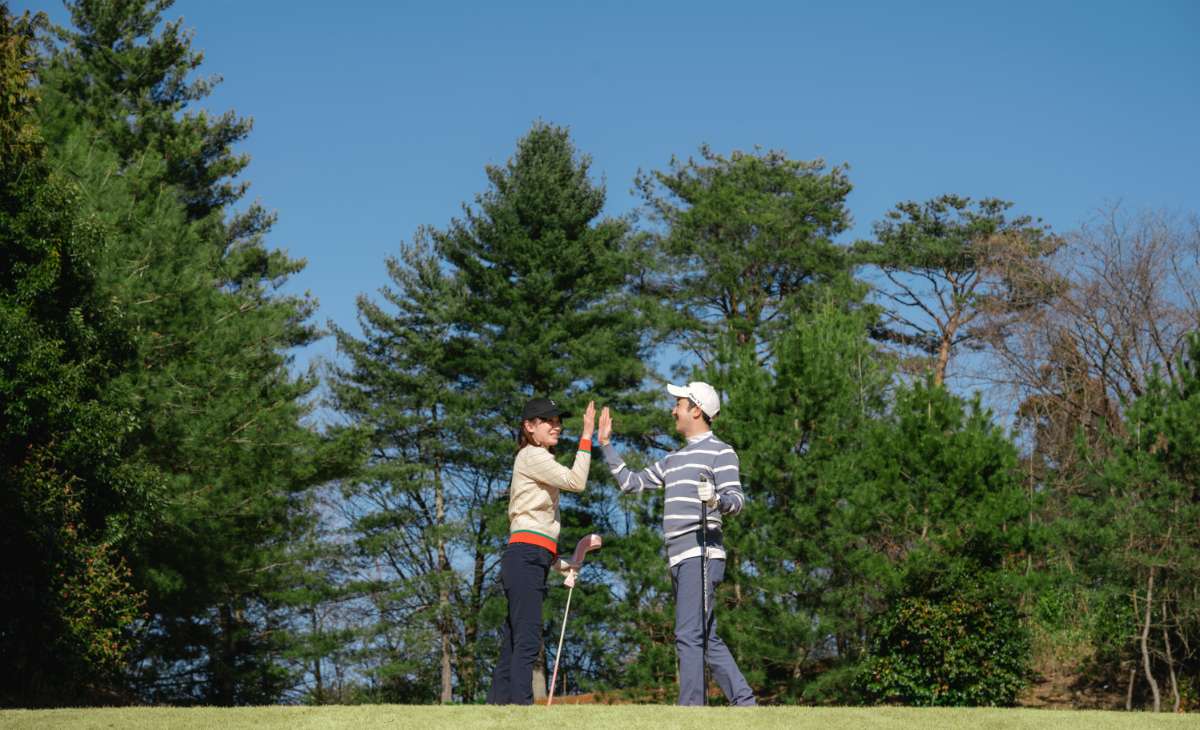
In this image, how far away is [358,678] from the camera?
102ft

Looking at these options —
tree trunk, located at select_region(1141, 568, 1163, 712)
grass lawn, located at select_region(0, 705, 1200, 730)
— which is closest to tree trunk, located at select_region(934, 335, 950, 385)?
tree trunk, located at select_region(1141, 568, 1163, 712)

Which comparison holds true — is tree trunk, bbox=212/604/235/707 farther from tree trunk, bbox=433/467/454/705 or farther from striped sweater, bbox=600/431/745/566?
striped sweater, bbox=600/431/745/566

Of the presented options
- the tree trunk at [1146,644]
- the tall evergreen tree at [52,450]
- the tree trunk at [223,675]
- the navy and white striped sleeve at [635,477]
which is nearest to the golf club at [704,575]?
the navy and white striped sleeve at [635,477]

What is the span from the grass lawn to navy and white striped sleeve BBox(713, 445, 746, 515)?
1.11 meters

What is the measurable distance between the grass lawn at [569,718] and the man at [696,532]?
0.34 metres

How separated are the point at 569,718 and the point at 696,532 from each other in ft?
4.42

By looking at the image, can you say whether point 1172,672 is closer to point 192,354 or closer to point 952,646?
point 952,646

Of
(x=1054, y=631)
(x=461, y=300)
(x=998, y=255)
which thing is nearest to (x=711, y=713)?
(x=1054, y=631)

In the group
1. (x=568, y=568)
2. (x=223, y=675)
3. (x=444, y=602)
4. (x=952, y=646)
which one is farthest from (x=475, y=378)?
(x=568, y=568)

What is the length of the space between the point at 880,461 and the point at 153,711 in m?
12.5

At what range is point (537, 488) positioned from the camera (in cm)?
684

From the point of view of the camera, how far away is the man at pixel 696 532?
22.9 ft

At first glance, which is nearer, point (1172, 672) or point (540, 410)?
point (540, 410)

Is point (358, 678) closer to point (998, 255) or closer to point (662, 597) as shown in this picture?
point (662, 597)
